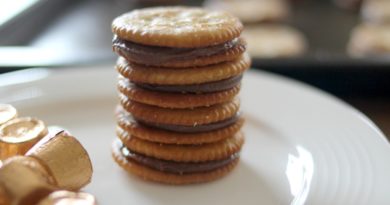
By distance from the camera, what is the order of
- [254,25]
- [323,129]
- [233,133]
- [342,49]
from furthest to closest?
[254,25]
[342,49]
[323,129]
[233,133]

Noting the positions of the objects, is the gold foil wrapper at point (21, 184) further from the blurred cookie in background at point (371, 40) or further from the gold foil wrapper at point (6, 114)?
the blurred cookie in background at point (371, 40)

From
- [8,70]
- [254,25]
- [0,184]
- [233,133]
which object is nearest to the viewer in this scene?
[0,184]

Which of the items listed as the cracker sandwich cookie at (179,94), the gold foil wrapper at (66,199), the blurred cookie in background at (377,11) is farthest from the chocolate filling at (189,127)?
the blurred cookie in background at (377,11)

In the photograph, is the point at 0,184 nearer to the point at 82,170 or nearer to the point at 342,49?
the point at 82,170

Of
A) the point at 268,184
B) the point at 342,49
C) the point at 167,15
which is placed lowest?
the point at 342,49

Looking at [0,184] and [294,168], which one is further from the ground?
[0,184]

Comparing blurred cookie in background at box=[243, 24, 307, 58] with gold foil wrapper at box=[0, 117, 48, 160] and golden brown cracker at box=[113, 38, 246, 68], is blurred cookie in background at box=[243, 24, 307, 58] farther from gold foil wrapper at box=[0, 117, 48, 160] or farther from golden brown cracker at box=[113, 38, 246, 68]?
gold foil wrapper at box=[0, 117, 48, 160]

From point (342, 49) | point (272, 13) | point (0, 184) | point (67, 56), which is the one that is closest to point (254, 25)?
point (272, 13)

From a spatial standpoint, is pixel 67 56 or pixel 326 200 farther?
pixel 67 56
